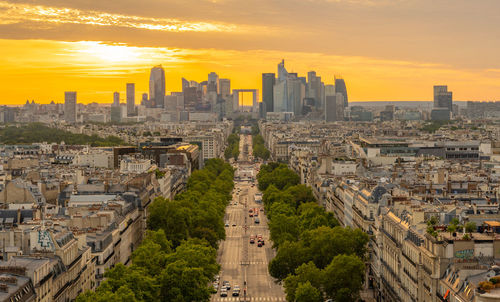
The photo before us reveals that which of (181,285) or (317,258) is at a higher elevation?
(317,258)

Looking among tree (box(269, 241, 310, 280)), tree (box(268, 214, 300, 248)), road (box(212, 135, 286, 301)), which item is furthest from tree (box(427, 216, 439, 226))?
tree (box(268, 214, 300, 248))

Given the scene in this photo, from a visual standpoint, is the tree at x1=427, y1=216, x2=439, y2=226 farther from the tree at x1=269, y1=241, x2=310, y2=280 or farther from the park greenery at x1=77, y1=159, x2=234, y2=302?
the tree at x1=269, y1=241, x2=310, y2=280

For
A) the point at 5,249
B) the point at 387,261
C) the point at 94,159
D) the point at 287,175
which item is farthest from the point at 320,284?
the point at 94,159

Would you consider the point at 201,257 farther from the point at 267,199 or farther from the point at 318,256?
the point at 267,199

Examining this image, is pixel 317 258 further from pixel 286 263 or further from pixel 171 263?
pixel 171 263

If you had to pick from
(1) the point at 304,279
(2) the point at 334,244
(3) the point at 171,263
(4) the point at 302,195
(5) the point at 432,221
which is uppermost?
(5) the point at 432,221

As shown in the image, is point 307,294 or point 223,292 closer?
point 307,294

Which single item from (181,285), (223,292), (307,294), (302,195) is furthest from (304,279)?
(302,195)
